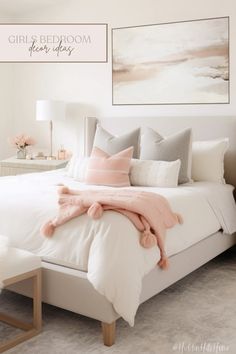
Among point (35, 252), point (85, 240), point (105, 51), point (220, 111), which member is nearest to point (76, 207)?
point (85, 240)

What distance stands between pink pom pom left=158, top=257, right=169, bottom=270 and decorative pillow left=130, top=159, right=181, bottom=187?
0.91 m

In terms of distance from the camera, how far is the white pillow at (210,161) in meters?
3.70

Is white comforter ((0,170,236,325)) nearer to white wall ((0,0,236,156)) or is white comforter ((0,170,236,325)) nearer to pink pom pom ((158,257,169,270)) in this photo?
pink pom pom ((158,257,169,270))

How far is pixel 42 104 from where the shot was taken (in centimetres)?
480

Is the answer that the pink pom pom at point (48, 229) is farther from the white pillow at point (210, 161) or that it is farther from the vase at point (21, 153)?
the vase at point (21, 153)

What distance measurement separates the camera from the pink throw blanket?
238 cm

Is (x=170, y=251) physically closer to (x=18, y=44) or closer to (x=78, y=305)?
(x=78, y=305)

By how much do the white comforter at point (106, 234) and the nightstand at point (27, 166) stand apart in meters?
1.16

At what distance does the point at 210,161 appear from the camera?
3.71 m

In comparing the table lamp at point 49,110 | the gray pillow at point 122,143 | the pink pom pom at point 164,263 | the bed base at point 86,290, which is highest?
the table lamp at point 49,110

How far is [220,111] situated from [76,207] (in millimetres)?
2112

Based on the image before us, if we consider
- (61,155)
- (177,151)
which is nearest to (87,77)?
(61,155)

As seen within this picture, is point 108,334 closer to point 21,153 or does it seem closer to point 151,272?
point 151,272

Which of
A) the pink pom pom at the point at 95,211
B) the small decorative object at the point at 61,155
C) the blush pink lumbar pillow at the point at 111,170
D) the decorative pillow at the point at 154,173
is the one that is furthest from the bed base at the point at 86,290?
→ the small decorative object at the point at 61,155
